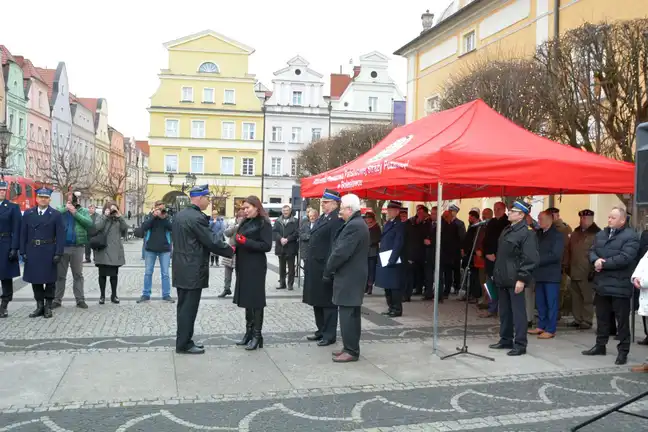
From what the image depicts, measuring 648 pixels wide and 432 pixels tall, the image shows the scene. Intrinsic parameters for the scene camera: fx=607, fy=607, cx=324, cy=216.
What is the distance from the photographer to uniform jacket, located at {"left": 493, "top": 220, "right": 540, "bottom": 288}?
23.5ft

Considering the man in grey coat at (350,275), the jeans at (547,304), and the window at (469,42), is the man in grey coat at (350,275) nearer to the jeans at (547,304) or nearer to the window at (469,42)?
the jeans at (547,304)

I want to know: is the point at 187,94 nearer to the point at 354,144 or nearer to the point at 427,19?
the point at 354,144

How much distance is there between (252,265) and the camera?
7.24 metres

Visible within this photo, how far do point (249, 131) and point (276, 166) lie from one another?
3.90 meters

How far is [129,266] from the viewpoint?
18.7 meters

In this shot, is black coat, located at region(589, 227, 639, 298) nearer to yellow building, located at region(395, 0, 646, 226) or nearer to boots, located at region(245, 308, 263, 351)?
boots, located at region(245, 308, 263, 351)

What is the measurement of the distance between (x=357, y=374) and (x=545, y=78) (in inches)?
304

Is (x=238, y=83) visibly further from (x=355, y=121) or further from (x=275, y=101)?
(x=355, y=121)

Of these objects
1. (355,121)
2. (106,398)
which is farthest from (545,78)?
(355,121)

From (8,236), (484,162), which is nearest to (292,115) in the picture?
(8,236)

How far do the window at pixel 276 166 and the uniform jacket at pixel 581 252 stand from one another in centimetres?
4612

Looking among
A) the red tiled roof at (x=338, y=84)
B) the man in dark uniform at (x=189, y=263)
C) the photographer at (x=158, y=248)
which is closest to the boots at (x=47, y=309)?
the photographer at (x=158, y=248)

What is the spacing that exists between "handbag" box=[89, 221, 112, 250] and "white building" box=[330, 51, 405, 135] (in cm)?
4335

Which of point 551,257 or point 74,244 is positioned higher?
point 551,257
